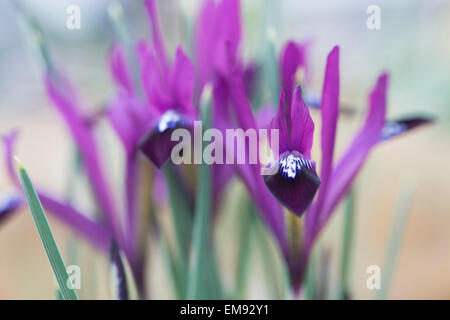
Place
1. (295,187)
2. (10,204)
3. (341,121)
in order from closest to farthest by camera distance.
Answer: (295,187) → (10,204) → (341,121)

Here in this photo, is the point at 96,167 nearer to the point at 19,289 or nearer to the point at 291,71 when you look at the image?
the point at 291,71

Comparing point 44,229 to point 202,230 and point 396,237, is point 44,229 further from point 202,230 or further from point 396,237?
point 396,237

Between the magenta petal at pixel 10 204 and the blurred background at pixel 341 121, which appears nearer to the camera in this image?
the magenta petal at pixel 10 204

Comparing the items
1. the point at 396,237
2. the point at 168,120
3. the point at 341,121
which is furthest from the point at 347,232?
the point at 341,121

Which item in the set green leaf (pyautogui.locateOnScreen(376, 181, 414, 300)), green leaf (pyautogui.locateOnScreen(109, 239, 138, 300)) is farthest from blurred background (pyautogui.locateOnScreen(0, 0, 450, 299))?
green leaf (pyautogui.locateOnScreen(109, 239, 138, 300))

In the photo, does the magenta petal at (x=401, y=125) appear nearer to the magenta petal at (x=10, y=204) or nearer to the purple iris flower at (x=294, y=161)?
the purple iris flower at (x=294, y=161)

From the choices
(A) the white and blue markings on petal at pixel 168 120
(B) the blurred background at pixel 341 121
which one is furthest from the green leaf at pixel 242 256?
(A) the white and blue markings on petal at pixel 168 120

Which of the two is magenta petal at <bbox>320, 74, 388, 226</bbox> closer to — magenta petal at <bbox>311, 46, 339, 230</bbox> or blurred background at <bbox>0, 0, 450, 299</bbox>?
magenta petal at <bbox>311, 46, 339, 230</bbox>

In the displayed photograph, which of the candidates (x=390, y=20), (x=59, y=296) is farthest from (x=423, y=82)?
(x=59, y=296)
